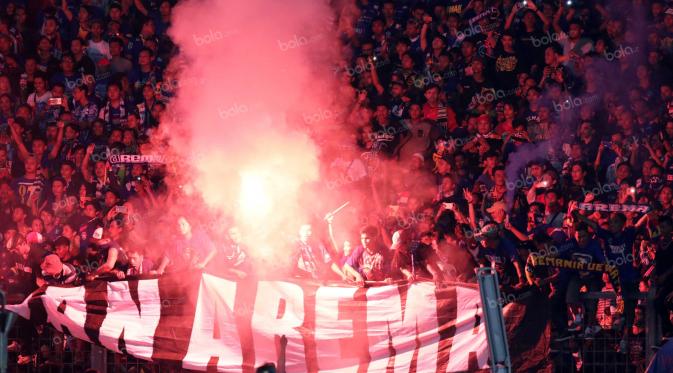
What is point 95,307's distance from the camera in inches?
382

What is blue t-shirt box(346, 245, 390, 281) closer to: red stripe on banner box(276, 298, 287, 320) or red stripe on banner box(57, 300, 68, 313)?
red stripe on banner box(276, 298, 287, 320)

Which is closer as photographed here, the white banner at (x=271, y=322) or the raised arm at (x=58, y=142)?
the white banner at (x=271, y=322)

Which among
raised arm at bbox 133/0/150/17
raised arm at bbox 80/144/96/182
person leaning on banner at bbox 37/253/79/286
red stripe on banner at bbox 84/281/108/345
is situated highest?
raised arm at bbox 133/0/150/17

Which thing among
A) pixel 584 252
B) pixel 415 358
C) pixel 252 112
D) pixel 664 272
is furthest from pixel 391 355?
pixel 252 112

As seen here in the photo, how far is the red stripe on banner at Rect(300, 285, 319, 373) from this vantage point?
9.36 metres

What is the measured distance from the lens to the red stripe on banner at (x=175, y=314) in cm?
957

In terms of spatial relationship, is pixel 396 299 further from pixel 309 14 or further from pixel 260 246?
pixel 309 14

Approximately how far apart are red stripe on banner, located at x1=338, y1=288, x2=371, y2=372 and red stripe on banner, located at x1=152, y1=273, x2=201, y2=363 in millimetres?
1460

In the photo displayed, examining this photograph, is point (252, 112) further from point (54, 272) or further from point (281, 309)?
point (281, 309)

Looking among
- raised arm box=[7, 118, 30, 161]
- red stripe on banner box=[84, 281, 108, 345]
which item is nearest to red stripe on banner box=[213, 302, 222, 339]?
red stripe on banner box=[84, 281, 108, 345]

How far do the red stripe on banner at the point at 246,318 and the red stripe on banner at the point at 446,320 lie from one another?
1780 millimetres

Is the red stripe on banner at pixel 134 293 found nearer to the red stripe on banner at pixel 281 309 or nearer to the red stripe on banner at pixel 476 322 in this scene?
the red stripe on banner at pixel 281 309

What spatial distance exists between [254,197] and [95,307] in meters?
2.39

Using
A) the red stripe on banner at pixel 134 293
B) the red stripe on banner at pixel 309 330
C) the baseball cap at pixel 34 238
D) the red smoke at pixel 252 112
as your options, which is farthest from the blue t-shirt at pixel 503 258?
the baseball cap at pixel 34 238
